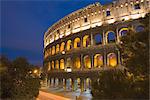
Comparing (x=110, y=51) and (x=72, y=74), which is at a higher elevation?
(x=110, y=51)

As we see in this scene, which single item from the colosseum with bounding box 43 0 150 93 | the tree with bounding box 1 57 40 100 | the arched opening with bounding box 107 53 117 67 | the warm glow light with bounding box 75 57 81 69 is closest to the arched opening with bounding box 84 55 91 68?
the colosseum with bounding box 43 0 150 93

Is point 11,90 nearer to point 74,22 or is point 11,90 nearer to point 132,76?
point 132,76

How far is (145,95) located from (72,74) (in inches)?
1165

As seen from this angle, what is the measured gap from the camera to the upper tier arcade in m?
35.8

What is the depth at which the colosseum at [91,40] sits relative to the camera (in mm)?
35875

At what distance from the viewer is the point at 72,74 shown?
136 ft

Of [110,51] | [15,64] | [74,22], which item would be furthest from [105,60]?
[15,64]

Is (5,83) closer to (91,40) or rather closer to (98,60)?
(91,40)

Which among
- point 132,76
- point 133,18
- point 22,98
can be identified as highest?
point 133,18

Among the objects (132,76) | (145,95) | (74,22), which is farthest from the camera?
(74,22)

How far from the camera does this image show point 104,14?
38.8m

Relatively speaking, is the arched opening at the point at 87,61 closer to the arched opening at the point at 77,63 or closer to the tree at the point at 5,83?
the arched opening at the point at 77,63

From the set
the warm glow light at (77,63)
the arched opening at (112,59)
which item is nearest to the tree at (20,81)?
the arched opening at (112,59)

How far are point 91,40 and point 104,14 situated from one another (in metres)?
5.11
